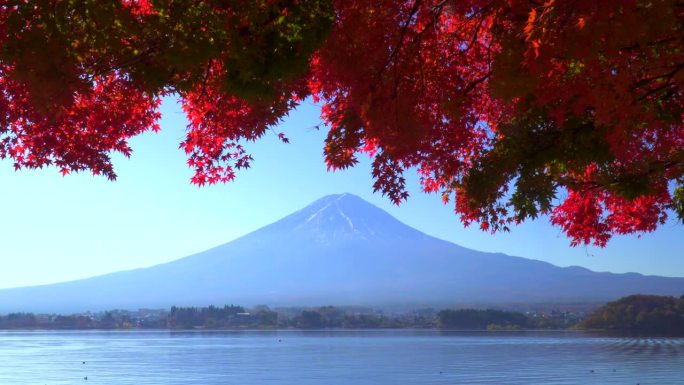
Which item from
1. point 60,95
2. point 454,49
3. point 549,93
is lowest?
point 60,95

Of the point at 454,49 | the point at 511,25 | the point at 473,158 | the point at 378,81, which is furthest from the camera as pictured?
the point at 473,158

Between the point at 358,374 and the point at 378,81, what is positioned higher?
the point at 378,81

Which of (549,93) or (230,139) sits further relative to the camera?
(230,139)

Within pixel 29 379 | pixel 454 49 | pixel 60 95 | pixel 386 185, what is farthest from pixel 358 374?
pixel 60 95

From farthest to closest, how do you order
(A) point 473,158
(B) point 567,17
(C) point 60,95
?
(A) point 473,158
(C) point 60,95
(B) point 567,17

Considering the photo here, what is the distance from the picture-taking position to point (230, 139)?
1330 centimetres

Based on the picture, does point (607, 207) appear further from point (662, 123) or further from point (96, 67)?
point (96, 67)

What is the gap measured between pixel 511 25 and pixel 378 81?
2.38 metres

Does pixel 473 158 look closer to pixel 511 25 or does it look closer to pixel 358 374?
pixel 511 25

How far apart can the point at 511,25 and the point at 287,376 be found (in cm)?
2059

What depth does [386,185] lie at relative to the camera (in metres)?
12.9

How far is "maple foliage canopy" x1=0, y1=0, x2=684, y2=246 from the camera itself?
6.80m

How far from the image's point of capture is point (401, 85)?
34.5 ft

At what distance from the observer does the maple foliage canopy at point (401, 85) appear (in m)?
6.80
